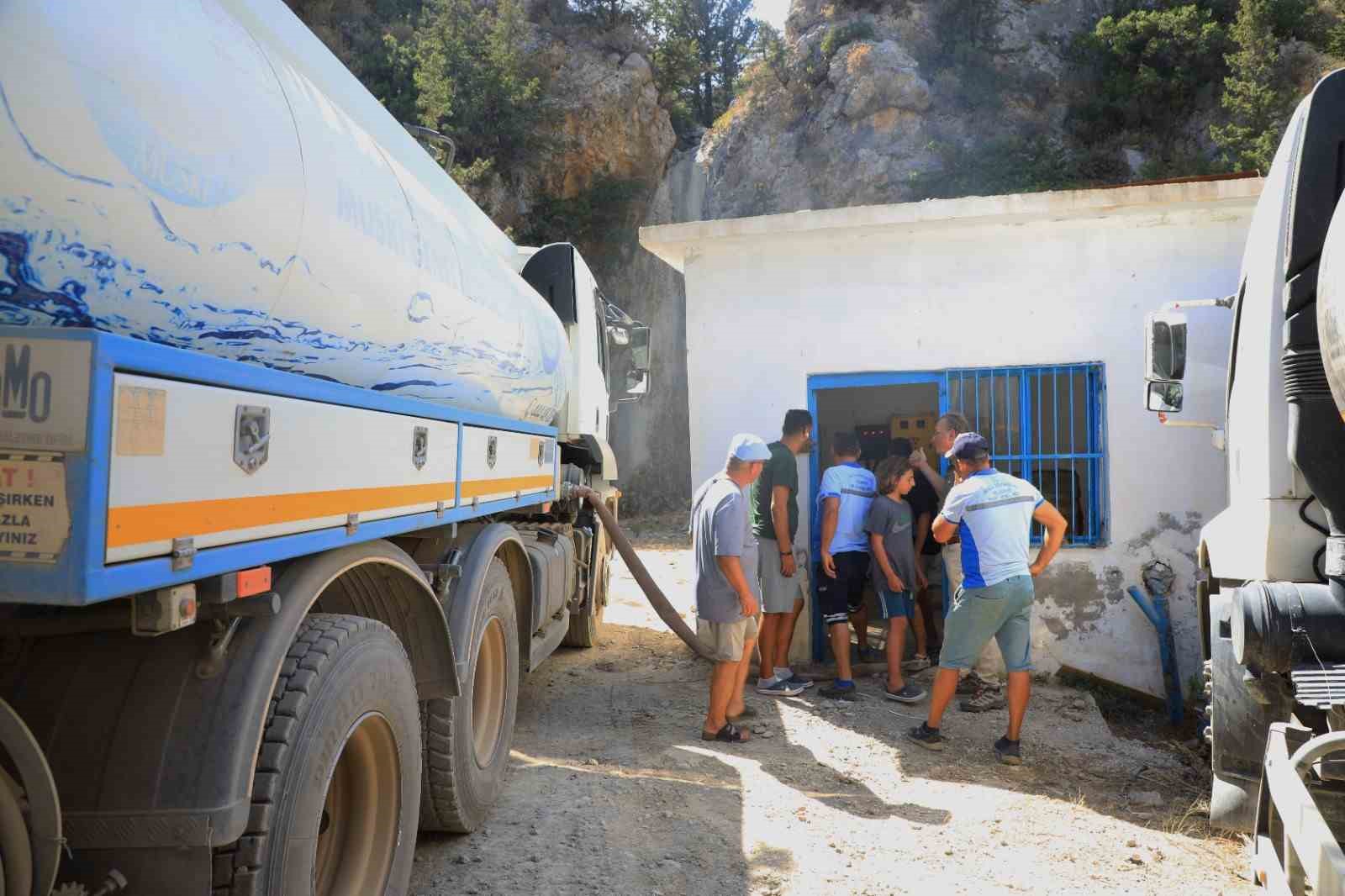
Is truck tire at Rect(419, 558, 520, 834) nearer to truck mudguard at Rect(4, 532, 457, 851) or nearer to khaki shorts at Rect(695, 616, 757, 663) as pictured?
khaki shorts at Rect(695, 616, 757, 663)

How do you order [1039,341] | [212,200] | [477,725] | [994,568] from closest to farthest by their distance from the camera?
1. [212,200]
2. [477,725]
3. [994,568]
4. [1039,341]

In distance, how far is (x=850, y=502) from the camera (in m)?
6.25

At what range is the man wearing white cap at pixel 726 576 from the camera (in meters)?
4.92

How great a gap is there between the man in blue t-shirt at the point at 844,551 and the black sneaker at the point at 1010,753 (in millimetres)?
1250

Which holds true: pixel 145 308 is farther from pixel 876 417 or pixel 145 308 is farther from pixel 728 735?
pixel 876 417

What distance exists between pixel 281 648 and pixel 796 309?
18.1 ft

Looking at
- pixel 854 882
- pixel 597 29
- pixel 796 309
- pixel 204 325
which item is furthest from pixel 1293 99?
pixel 204 325

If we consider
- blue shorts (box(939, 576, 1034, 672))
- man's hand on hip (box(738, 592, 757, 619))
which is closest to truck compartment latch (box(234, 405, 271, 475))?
man's hand on hip (box(738, 592, 757, 619))

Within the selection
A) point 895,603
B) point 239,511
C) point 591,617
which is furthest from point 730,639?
point 239,511

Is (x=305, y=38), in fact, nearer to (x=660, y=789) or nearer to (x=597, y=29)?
(x=660, y=789)

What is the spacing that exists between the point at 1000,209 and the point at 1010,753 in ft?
12.0

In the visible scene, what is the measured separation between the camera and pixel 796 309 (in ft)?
23.3

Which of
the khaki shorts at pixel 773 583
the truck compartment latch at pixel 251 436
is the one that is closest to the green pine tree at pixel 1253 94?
the khaki shorts at pixel 773 583

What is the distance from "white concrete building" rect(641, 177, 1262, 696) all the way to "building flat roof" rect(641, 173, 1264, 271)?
0.05ft
